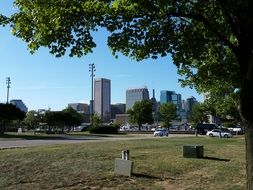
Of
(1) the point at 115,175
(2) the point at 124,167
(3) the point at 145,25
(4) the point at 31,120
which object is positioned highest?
(4) the point at 31,120

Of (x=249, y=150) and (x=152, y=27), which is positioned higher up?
(x=152, y=27)

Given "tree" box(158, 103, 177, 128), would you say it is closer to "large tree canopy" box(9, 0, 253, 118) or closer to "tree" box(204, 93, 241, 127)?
"tree" box(204, 93, 241, 127)

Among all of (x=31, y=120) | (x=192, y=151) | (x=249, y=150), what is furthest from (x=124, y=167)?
(x=31, y=120)

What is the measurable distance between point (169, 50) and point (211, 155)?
13.4 meters

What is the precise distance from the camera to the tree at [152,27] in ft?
29.7

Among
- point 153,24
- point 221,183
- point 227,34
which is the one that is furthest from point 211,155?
point 153,24

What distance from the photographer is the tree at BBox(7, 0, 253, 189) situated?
9.04 meters

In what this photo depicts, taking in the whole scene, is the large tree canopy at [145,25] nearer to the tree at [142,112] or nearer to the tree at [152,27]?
the tree at [152,27]

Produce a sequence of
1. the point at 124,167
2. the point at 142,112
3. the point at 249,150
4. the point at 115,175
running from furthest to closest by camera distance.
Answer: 1. the point at 142,112
2. the point at 124,167
3. the point at 115,175
4. the point at 249,150

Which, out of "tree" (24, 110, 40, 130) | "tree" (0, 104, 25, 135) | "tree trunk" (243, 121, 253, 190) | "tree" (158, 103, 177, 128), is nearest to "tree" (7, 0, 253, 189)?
"tree trunk" (243, 121, 253, 190)

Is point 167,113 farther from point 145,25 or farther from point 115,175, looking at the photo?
point 145,25

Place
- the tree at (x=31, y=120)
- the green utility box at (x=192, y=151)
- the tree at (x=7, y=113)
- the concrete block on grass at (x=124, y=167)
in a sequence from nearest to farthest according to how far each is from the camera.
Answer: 1. the concrete block on grass at (x=124, y=167)
2. the green utility box at (x=192, y=151)
3. the tree at (x=7, y=113)
4. the tree at (x=31, y=120)

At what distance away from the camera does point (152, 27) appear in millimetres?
10102

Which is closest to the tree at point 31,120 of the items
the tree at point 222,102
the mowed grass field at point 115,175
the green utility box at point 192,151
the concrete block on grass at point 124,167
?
the tree at point 222,102
